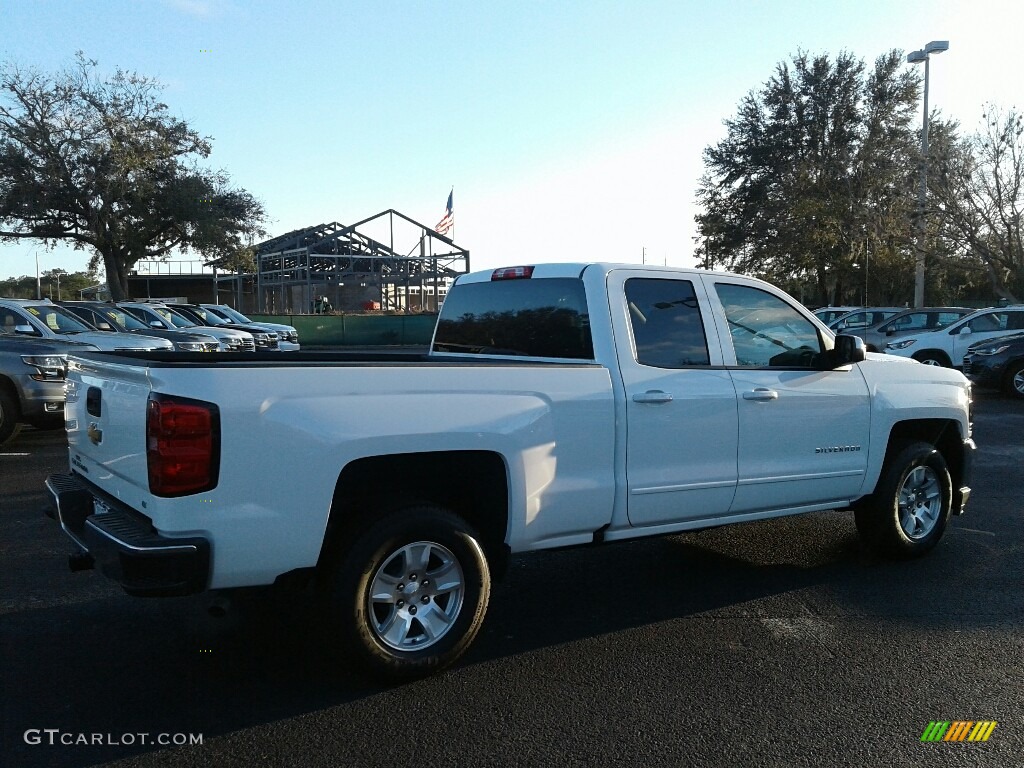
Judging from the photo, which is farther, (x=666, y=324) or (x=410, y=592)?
(x=666, y=324)

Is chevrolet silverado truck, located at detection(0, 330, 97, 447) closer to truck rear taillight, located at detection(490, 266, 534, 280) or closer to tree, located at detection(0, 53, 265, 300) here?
truck rear taillight, located at detection(490, 266, 534, 280)

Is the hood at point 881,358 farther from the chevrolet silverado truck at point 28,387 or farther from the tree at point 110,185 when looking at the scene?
the tree at point 110,185

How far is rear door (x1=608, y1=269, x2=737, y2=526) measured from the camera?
4543 mm

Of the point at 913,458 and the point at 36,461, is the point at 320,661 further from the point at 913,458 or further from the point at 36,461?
the point at 36,461

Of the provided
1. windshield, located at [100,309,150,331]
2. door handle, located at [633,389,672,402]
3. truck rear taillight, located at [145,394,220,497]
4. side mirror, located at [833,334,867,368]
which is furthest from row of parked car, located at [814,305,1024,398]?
windshield, located at [100,309,150,331]

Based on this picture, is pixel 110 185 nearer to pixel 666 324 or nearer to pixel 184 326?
pixel 184 326

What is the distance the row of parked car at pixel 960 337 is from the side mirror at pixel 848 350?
9350 mm

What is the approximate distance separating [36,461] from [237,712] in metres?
7.25

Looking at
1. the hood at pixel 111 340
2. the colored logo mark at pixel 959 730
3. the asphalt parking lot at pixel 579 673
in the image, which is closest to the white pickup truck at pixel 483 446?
the asphalt parking lot at pixel 579 673

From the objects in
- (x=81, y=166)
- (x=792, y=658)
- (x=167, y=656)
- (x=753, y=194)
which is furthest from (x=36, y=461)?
(x=753, y=194)

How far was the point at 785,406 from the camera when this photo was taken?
5129 millimetres

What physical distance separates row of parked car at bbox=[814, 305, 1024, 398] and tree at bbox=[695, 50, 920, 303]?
1802 cm

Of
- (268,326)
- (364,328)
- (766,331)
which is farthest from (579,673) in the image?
(364,328)

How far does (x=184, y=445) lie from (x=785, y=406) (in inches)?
132
